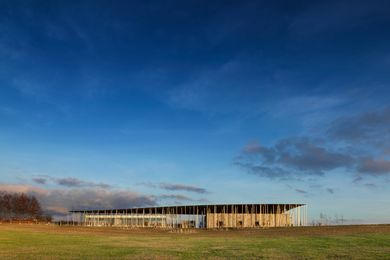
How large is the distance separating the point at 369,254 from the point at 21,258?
62.7 ft

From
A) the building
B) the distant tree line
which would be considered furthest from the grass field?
the distant tree line

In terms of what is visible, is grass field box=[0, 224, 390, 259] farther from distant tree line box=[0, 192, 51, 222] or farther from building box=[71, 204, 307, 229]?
distant tree line box=[0, 192, 51, 222]

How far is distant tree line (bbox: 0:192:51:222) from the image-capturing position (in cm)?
12362

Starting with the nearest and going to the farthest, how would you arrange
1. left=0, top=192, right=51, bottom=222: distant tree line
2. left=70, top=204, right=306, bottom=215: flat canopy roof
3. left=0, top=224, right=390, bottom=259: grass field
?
1. left=0, top=224, right=390, bottom=259: grass field
2. left=70, top=204, right=306, bottom=215: flat canopy roof
3. left=0, top=192, right=51, bottom=222: distant tree line

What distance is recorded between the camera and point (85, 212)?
96812 millimetres

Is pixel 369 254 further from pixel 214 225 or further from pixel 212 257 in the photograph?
pixel 214 225

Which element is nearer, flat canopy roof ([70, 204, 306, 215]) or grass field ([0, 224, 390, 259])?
grass field ([0, 224, 390, 259])

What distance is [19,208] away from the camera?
126 meters

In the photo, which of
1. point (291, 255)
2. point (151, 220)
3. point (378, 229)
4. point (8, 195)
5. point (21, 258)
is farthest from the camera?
point (8, 195)

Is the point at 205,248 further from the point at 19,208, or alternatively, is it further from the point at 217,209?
the point at 19,208

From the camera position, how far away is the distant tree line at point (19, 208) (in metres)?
124

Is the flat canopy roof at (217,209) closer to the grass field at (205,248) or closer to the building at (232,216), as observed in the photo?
the building at (232,216)

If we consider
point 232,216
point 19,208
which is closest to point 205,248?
point 232,216

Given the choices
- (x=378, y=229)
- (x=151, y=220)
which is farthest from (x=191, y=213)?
(x=378, y=229)
